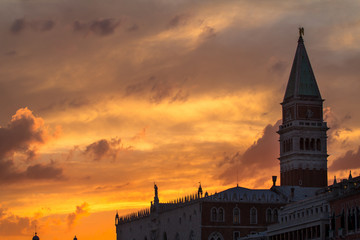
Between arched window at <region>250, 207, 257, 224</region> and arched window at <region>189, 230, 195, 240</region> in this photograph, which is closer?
arched window at <region>250, 207, 257, 224</region>

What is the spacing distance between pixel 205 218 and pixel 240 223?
6962 mm

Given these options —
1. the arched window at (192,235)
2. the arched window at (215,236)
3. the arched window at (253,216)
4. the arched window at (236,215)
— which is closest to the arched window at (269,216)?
the arched window at (253,216)

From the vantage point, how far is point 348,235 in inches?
5433

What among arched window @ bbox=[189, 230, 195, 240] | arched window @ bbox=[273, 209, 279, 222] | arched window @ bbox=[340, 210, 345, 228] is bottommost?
arched window @ bbox=[340, 210, 345, 228]

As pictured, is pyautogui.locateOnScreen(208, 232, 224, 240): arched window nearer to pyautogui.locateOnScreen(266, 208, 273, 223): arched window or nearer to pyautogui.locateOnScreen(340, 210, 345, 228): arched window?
pyautogui.locateOnScreen(266, 208, 273, 223): arched window

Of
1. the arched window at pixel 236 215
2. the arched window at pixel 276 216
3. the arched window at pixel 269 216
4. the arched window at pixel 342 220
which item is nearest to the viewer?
the arched window at pixel 342 220

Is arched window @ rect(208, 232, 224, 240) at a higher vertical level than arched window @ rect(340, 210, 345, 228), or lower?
higher

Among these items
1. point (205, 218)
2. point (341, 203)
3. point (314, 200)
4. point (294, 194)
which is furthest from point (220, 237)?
point (341, 203)

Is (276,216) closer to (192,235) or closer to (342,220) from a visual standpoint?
(192,235)

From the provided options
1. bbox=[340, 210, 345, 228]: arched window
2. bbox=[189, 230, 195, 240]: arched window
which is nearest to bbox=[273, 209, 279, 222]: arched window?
bbox=[189, 230, 195, 240]: arched window

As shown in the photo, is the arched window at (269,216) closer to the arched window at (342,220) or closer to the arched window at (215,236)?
the arched window at (215,236)

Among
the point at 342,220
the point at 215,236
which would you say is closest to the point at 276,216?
the point at 215,236

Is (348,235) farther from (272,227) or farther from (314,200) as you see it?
(272,227)

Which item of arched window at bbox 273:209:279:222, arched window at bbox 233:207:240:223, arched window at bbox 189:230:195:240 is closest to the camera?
arched window at bbox 273:209:279:222
